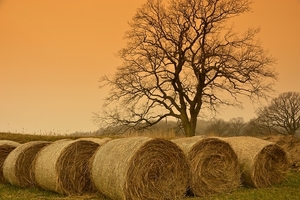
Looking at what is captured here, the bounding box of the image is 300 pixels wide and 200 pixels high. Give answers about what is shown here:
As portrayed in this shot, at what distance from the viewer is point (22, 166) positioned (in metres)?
10.7

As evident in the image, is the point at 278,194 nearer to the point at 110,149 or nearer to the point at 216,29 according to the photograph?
the point at 110,149

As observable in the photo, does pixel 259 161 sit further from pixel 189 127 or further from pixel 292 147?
pixel 189 127

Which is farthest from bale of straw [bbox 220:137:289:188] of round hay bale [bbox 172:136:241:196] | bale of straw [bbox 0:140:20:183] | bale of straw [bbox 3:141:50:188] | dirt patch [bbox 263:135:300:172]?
bale of straw [bbox 0:140:20:183]

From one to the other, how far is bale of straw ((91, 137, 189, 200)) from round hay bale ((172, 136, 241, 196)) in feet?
1.85

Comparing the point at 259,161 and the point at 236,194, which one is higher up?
the point at 259,161

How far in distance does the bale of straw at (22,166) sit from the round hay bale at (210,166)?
3935 millimetres

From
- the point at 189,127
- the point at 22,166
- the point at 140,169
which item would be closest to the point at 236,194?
the point at 140,169

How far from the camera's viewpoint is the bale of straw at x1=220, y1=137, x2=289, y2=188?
10320 millimetres

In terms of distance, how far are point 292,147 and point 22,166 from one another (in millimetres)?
10058

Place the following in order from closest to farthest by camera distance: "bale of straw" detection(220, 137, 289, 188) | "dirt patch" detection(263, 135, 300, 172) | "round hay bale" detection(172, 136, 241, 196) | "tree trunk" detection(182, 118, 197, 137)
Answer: "round hay bale" detection(172, 136, 241, 196) < "bale of straw" detection(220, 137, 289, 188) < "dirt patch" detection(263, 135, 300, 172) < "tree trunk" detection(182, 118, 197, 137)

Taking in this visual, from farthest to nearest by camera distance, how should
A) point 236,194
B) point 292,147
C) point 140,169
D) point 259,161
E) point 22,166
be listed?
point 292,147 < point 22,166 < point 259,161 < point 236,194 < point 140,169

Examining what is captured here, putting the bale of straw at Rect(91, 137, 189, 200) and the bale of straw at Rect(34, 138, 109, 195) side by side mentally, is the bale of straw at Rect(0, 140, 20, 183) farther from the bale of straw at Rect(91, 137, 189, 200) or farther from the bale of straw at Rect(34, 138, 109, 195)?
the bale of straw at Rect(91, 137, 189, 200)

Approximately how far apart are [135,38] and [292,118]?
18.4 m

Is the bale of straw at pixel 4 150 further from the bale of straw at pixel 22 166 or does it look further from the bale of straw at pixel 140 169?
the bale of straw at pixel 140 169
